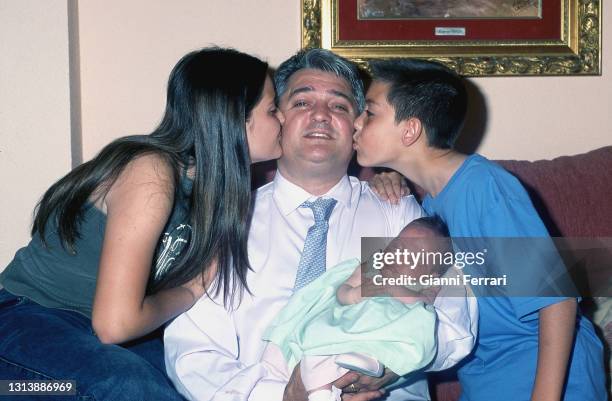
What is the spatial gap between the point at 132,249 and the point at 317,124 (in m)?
0.66

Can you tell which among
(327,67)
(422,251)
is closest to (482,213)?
(422,251)

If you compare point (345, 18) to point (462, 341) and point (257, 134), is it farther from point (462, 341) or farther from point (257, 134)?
point (462, 341)

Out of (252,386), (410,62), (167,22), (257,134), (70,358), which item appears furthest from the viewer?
(167,22)

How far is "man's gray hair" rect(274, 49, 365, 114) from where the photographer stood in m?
2.10

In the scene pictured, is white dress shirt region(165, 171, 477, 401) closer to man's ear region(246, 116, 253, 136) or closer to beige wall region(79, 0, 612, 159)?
man's ear region(246, 116, 253, 136)

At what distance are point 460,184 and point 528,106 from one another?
1078 millimetres

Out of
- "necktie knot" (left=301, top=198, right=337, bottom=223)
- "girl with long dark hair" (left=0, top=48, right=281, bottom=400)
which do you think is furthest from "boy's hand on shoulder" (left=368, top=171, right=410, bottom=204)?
"girl with long dark hair" (left=0, top=48, right=281, bottom=400)

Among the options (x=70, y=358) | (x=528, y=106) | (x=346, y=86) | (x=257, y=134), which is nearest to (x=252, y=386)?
(x=70, y=358)

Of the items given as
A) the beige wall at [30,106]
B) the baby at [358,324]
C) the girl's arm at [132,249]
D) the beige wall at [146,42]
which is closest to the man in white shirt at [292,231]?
the baby at [358,324]

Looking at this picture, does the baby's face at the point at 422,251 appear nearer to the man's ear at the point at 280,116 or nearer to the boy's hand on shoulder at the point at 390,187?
the boy's hand on shoulder at the point at 390,187

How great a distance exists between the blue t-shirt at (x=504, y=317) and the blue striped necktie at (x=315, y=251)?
0.34 m

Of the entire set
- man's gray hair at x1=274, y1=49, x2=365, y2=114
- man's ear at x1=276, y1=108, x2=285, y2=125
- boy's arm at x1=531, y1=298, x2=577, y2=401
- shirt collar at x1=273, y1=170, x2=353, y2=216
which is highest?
man's gray hair at x1=274, y1=49, x2=365, y2=114

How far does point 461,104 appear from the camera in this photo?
6.55ft

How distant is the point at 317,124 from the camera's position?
1.99 meters
